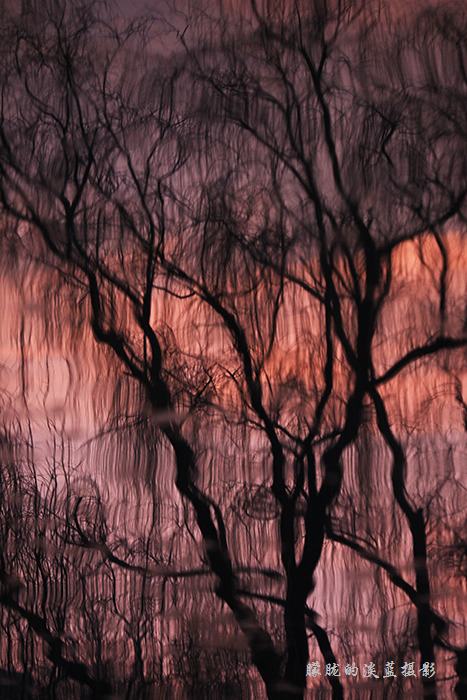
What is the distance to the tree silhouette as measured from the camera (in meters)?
1.25

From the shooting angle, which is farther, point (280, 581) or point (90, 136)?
point (90, 136)

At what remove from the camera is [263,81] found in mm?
1346

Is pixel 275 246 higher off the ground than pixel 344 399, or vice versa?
pixel 275 246

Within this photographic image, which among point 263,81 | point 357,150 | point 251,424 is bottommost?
point 251,424

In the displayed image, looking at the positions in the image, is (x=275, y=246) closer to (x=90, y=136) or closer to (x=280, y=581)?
(x=90, y=136)

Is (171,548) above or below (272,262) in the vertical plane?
below

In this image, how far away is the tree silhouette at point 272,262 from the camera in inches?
49.4

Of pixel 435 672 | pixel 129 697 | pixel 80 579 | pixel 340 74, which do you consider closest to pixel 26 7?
pixel 340 74

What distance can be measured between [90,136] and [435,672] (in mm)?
1370

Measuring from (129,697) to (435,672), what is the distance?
2.08ft

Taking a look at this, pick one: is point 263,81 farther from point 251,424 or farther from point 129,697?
point 129,697

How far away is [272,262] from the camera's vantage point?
1.31 m

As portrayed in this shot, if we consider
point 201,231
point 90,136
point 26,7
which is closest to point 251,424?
point 201,231

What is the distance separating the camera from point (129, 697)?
4.12ft
